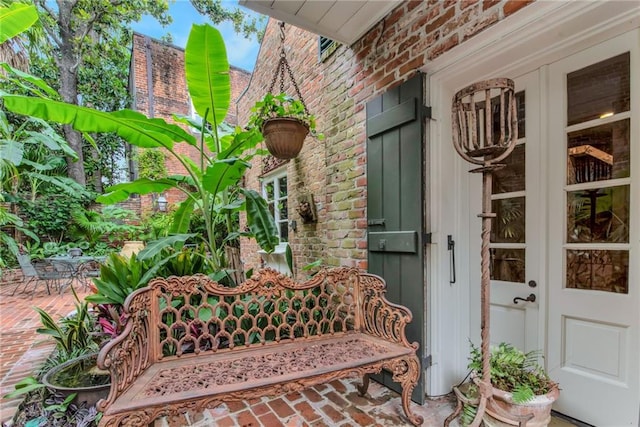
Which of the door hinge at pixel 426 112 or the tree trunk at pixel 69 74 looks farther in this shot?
the tree trunk at pixel 69 74

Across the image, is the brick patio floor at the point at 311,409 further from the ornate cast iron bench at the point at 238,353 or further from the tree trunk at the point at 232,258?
the tree trunk at the point at 232,258

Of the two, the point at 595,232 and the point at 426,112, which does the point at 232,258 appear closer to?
the point at 426,112

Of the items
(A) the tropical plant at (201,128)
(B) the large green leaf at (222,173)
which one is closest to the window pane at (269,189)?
(A) the tropical plant at (201,128)

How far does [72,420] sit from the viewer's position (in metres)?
1.72

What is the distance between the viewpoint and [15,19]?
229cm

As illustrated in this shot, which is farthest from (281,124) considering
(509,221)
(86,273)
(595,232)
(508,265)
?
(86,273)

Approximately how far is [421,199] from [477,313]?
975mm

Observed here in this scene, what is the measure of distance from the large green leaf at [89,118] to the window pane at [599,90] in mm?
2758

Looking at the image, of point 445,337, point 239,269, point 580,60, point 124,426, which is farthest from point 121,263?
point 580,60

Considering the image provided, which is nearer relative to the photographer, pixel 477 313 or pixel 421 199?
pixel 421 199

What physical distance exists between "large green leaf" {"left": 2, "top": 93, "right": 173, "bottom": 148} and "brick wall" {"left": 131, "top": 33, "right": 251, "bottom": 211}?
7.50 metres

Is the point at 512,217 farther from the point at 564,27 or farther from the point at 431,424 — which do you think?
the point at 431,424

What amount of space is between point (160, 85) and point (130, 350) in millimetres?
10441

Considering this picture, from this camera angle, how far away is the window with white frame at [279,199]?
477 cm
